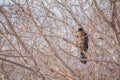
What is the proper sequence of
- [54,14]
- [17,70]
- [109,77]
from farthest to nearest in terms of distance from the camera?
[109,77]
[17,70]
[54,14]

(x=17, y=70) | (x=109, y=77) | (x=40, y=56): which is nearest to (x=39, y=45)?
(x=40, y=56)

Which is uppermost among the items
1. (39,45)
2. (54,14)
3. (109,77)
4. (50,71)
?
(54,14)

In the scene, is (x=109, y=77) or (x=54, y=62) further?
(x=109, y=77)

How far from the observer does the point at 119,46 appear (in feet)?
8.46

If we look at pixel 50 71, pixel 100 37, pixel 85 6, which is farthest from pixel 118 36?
pixel 85 6

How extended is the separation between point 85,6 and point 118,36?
0.93 m

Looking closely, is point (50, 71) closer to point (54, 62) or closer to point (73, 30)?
point (54, 62)

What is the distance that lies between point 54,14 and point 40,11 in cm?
18

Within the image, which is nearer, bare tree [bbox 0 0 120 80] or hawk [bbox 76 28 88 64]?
bare tree [bbox 0 0 120 80]

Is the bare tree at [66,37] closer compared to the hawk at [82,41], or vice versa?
the bare tree at [66,37]

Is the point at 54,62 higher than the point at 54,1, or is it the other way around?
the point at 54,1

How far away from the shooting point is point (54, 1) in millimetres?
3000

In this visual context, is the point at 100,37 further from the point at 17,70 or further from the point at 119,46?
the point at 17,70

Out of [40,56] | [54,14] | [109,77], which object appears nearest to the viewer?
[40,56]
